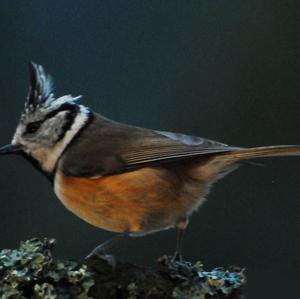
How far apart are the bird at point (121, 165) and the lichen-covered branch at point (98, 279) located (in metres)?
0.17

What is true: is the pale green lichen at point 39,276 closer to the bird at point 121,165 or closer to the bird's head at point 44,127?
the bird at point 121,165

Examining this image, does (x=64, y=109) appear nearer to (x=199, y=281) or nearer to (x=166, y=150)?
(x=166, y=150)

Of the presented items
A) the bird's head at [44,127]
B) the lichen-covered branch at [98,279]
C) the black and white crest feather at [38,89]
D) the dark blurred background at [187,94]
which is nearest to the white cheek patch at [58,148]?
the bird's head at [44,127]

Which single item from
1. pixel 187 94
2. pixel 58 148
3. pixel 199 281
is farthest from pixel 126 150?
pixel 187 94

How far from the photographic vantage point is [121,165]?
186 cm

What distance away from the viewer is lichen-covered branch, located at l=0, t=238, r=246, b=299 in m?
1.46

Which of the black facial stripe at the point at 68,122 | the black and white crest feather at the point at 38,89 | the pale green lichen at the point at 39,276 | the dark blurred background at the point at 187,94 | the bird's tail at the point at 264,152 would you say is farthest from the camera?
Result: the dark blurred background at the point at 187,94

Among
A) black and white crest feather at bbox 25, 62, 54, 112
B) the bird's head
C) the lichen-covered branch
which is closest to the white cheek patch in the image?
the bird's head

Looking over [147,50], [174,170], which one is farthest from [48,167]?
[147,50]

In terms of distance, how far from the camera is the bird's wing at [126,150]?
184 cm

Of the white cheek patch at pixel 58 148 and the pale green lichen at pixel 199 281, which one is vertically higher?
the white cheek patch at pixel 58 148

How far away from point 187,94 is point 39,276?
1425mm

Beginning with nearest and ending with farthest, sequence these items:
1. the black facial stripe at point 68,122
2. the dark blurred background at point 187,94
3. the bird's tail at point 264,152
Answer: the bird's tail at point 264,152 < the black facial stripe at point 68,122 < the dark blurred background at point 187,94

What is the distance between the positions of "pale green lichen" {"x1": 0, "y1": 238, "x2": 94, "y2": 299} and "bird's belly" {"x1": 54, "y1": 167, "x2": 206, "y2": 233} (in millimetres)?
312
